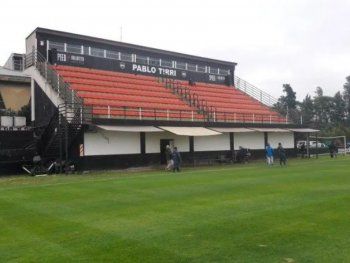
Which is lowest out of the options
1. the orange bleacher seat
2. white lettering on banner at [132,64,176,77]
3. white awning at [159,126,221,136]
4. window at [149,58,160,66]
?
white awning at [159,126,221,136]

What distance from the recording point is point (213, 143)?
34.1m

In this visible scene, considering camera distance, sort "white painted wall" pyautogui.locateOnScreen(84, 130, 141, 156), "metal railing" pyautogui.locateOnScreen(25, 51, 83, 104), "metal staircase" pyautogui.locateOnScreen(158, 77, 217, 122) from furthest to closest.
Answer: "metal staircase" pyautogui.locateOnScreen(158, 77, 217, 122), "metal railing" pyautogui.locateOnScreen(25, 51, 83, 104), "white painted wall" pyautogui.locateOnScreen(84, 130, 141, 156)

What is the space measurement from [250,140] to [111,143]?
1355 centimetres

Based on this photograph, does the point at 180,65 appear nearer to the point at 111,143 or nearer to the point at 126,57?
the point at 126,57

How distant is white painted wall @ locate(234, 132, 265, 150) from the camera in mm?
36031

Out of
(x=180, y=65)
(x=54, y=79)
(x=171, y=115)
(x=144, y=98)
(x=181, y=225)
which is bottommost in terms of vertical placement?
(x=181, y=225)

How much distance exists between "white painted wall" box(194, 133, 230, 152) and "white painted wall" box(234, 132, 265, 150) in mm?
1076

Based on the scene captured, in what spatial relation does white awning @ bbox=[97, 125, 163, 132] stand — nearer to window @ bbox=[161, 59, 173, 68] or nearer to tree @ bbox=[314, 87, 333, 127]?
window @ bbox=[161, 59, 173, 68]

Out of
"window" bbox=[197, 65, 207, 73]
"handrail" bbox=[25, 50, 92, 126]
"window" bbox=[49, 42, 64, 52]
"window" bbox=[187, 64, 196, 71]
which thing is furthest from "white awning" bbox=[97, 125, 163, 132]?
"window" bbox=[197, 65, 207, 73]

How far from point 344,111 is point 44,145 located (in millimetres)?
72884

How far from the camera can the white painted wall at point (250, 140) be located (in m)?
36.0

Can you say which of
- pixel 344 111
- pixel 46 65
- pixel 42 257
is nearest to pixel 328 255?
pixel 42 257

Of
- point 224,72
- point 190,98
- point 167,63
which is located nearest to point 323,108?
point 224,72

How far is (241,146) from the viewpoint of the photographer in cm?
3616
